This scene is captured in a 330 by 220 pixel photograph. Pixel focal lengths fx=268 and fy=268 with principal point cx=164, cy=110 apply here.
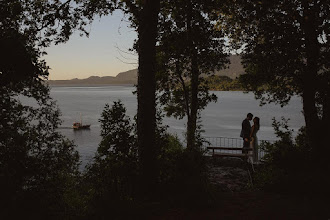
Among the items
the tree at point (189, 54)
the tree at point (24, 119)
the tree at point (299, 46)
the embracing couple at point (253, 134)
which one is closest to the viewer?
the tree at point (24, 119)

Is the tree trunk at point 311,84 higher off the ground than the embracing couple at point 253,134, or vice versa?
the tree trunk at point 311,84

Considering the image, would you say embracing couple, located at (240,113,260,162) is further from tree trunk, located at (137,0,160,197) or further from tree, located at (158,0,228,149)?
tree trunk, located at (137,0,160,197)

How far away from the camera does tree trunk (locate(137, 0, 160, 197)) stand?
6.84m

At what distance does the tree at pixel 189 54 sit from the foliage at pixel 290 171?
3969mm

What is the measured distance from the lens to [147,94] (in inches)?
272

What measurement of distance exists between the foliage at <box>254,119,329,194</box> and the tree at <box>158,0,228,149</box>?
3969 millimetres

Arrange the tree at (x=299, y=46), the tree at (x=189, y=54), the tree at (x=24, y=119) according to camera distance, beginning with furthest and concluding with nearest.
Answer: the tree at (x=189, y=54), the tree at (x=299, y=46), the tree at (x=24, y=119)

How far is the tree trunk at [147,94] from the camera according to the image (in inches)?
269

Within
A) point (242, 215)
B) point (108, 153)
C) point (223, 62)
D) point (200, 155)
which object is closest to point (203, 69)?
point (223, 62)

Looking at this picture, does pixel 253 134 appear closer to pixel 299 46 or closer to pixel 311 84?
pixel 311 84

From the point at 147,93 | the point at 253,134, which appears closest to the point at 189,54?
the point at 253,134

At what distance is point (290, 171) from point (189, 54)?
8.04 meters

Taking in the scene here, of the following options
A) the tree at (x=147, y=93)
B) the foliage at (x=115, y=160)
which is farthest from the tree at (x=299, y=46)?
the foliage at (x=115, y=160)

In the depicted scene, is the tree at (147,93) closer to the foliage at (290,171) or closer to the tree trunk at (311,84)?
the foliage at (290,171)
